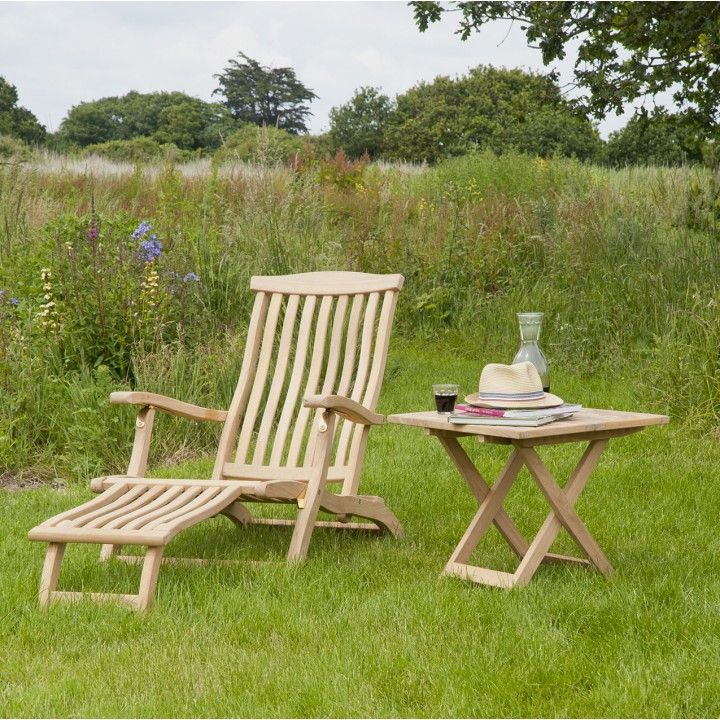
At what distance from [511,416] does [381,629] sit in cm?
84

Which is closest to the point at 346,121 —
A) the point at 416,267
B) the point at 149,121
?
the point at 149,121

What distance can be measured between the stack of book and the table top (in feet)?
0.07

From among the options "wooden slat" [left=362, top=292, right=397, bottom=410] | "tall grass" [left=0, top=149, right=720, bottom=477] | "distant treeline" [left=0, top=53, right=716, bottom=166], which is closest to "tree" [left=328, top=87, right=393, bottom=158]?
"distant treeline" [left=0, top=53, right=716, bottom=166]

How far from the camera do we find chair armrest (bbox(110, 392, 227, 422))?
14.1ft

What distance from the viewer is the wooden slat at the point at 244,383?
4.72 meters

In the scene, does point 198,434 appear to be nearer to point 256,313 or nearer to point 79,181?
point 256,313

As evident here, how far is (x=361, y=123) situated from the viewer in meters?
37.6

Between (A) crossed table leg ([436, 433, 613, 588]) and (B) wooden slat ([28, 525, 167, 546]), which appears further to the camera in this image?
(A) crossed table leg ([436, 433, 613, 588])

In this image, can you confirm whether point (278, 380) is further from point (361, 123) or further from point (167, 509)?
point (361, 123)

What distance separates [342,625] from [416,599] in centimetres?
34

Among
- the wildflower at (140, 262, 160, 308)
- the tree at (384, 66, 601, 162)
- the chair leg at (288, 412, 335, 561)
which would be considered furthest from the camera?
the tree at (384, 66, 601, 162)

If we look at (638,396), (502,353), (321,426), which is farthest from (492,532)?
(502,353)

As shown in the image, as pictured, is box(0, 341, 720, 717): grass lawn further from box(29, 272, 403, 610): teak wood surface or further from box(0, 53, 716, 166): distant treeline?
box(0, 53, 716, 166): distant treeline

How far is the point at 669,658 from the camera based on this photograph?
3.09 m
